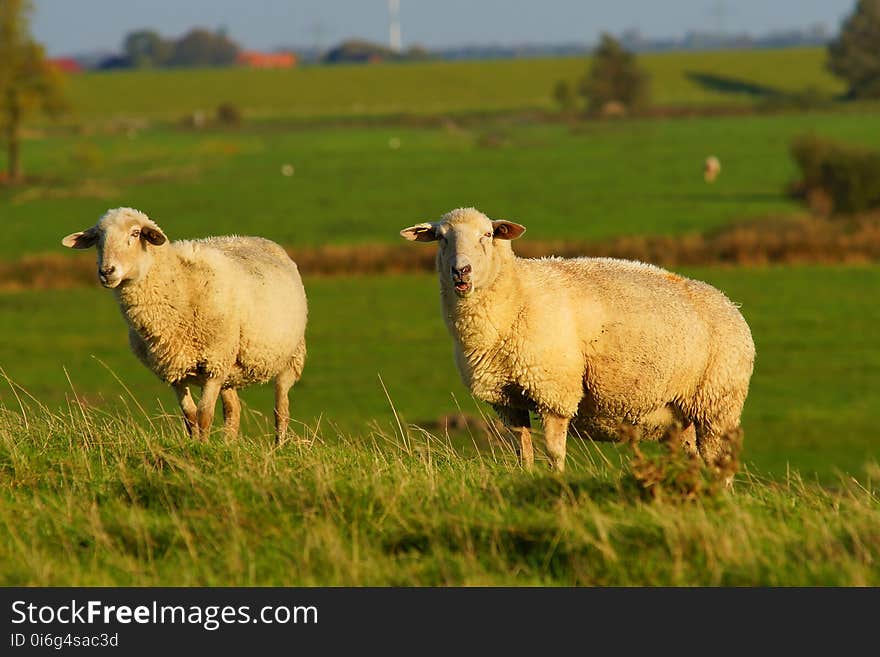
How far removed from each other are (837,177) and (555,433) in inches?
2503

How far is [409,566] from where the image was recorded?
626 centimetres

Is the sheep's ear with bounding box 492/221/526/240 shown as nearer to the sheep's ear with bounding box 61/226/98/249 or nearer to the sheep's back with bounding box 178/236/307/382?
the sheep's back with bounding box 178/236/307/382

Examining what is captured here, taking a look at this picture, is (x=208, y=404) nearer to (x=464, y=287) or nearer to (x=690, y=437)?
(x=464, y=287)

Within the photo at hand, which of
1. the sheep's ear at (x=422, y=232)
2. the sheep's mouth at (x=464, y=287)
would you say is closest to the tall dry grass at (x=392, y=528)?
the sheep's mouth at (x=464, y=287)

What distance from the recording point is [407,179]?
3361 inches

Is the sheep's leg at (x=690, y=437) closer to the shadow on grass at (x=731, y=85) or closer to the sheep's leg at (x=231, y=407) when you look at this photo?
the sheep's leg at (x=231, y=407)

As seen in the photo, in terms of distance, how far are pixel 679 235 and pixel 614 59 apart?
340 ft

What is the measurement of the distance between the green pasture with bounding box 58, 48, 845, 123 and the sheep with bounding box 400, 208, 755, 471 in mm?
145169

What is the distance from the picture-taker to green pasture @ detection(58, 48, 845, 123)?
164 m

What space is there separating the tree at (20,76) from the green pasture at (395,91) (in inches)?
2627

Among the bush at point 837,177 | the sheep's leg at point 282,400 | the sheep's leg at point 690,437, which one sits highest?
the sheep's leg at point 690,437

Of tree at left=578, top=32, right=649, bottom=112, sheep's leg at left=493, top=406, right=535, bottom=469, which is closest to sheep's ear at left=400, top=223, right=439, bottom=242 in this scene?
sheep's leg at left=493, top=406, right=535, bottom=469

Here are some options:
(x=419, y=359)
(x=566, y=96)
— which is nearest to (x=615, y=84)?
(x=566, y=96)

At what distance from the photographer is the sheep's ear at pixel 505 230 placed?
9.34 m
